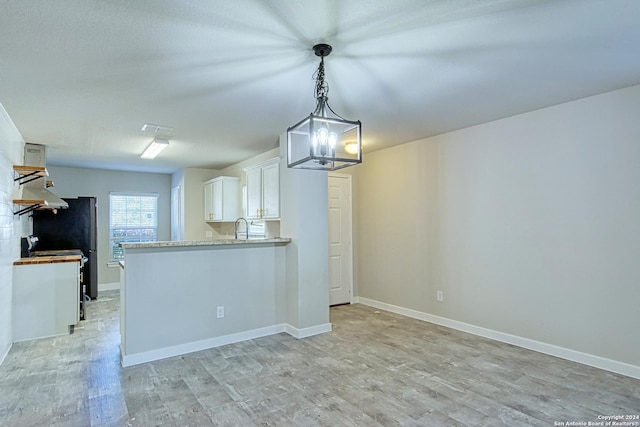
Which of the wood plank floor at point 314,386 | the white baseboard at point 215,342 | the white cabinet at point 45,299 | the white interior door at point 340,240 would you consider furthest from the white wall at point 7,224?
the white interior door at point 340,240

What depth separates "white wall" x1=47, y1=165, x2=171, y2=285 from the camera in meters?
6.75

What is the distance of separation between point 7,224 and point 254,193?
109 inches

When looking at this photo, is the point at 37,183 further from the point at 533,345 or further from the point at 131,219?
the point at 533,345

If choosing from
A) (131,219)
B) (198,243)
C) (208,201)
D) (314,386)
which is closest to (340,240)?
(198,243)

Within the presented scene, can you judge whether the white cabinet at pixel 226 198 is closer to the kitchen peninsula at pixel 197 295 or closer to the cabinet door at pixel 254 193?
the cabinet door at pixel 254 193

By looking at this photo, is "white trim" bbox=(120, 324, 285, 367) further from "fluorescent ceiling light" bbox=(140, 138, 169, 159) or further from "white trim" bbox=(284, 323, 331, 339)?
"fluorescent ceiling light" bbox=(140, 138, 169, 159)

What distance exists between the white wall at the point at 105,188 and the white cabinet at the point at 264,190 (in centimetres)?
322

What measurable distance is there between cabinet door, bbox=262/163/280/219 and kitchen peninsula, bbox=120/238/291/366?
590 mm

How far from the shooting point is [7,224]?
3691mm

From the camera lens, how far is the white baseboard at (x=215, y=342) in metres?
3.36

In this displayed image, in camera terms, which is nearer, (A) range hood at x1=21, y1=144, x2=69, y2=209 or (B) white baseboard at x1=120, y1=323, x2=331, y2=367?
(B) white baseboard at x1=120, y1=323, x2=331, y2=367

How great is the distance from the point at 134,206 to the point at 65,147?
106 inches

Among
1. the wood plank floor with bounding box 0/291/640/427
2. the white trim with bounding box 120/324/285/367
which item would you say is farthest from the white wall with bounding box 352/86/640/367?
the white trim with bounding box 120/324/285/367

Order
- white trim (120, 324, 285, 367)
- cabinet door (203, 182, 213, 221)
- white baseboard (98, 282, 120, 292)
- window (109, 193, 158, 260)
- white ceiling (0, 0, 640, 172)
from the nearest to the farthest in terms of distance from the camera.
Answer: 1. white ceiling (0, 0, 640, 172)
2. white trim (120, 324, 285, 367)
3. cabinet door (203, 182, 213, 221)
4. white baseboard (98, 282, 120, 292)
5. window (109, 193, 158, 260)
